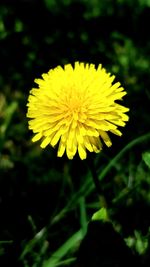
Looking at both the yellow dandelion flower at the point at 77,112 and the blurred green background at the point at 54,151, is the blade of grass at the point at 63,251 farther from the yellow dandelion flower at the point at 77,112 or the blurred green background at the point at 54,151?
the yellow dandelion flower at the point at 77,112

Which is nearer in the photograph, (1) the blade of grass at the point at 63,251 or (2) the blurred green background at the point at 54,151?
(1) the blade of grass at the point at 63,251

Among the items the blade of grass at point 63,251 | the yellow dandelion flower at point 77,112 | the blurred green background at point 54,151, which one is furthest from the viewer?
the blurred green background at point 54,151

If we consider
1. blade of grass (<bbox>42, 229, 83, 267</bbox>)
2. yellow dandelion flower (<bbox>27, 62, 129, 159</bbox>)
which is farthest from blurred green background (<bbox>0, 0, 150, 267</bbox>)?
yellow dandelion flower (<bbox>27, 62, 129, 159</bbox>)

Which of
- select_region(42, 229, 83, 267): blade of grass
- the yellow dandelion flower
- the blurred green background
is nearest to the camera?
the yellow dandelion flower

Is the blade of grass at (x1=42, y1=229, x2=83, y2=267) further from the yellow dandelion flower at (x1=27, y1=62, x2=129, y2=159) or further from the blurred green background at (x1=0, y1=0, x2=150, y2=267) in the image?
the yellow dandelion flower at (x1=27, y1=62, x2=129, y2=159)

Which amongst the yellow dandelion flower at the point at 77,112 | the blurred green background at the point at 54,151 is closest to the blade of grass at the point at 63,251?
the blurred green background at the point at 54,151

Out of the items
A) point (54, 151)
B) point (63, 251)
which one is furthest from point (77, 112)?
point (54, 151)

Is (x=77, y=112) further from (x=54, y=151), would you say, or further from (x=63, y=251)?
(x=54, y=151)
